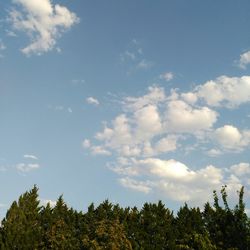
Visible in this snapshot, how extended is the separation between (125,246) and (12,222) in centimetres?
2146

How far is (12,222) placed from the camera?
154 ft

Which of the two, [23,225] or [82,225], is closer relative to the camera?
[23,225]

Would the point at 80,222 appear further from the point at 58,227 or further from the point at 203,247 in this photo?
the point at 203,247

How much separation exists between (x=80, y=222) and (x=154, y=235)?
30.1 ft

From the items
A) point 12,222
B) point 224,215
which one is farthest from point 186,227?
point 224,215

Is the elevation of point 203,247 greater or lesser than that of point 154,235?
lesser

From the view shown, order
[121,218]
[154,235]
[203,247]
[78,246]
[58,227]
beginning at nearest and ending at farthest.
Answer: [203,247]
[78,246]
[58,227]
[154,235]
[121,218]

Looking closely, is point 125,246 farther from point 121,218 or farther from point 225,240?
point 121,218

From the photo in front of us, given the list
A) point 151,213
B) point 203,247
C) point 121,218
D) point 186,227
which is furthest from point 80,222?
point 203,247

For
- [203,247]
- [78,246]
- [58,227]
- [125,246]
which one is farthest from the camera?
[58,227]

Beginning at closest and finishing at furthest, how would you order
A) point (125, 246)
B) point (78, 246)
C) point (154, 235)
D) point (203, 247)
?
point (203, 247) → point (125, 246) → point (78, 246) → point (154, 235)

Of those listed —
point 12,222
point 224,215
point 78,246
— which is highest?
point 12,222

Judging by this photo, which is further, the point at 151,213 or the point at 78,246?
the point at 151,213

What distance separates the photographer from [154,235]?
49.6m
